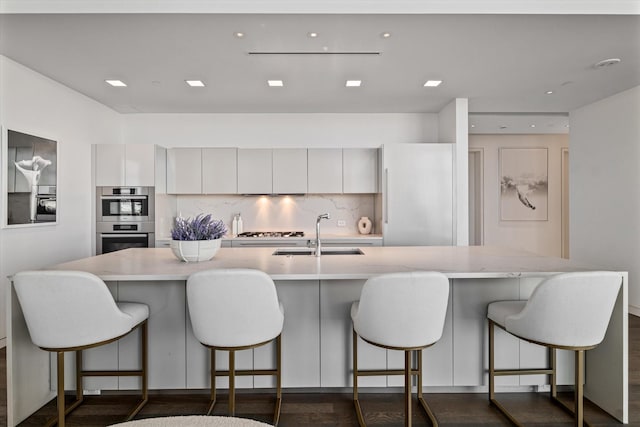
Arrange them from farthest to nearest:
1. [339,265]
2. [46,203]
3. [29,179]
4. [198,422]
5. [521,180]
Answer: [521,180]
[46,203]
[29,179]
[339,265]
[198,422]

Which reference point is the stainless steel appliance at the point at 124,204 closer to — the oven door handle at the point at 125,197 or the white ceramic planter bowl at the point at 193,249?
the oven door handle at the point at 125,197

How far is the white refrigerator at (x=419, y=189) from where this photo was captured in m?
4.30

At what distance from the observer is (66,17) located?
92.7 inches

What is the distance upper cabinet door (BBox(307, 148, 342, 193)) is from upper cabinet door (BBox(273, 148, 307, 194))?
0.08m

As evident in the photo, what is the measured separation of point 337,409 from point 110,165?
378 centimetres

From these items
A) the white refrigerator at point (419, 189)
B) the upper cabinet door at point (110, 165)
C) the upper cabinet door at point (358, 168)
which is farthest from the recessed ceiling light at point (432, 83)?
the upper cabinet door at point (110, 165)

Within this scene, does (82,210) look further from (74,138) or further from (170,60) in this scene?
(170,60)

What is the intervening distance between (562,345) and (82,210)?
4612 millimetres

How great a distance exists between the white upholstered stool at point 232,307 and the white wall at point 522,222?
216 inches

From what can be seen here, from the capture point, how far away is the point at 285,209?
16.6 ft

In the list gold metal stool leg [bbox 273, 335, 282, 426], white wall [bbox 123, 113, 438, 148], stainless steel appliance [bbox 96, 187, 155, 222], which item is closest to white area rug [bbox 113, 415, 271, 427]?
gold metal stool leg [bbox 273, 335, 282, 426]

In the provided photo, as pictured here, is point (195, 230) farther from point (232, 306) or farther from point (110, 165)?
point (110, 165)

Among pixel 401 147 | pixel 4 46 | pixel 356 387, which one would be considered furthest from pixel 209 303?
pixel 401 147

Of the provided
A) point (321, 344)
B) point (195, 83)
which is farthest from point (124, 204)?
point (321, 344)
